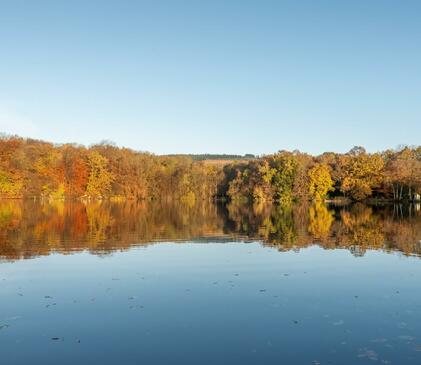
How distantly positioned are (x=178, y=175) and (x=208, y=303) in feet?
369

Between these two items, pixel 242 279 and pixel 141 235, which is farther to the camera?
pixel 141 235

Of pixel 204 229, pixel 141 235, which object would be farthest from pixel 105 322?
pixel 204 229

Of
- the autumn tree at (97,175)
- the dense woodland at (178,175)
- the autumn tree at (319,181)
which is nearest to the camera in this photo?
the dense woodland at (178,175)

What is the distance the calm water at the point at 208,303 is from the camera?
1058cm

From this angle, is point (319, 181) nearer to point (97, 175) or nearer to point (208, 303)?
point (97, 175)

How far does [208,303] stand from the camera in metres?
14.7

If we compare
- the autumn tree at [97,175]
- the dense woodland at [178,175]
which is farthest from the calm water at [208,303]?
the autumn tree at [97,175]

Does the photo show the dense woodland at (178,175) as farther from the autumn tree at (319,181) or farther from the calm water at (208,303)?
the calm water at (208,303)

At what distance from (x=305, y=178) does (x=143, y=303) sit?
4012 inches

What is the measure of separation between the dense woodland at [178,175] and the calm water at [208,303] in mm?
78600

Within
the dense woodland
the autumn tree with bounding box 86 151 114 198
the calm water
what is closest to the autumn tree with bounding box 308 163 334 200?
the dense woodland

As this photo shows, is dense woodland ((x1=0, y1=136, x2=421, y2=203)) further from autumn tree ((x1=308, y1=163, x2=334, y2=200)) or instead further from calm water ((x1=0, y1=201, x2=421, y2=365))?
calm water ((x1=0, y1=201, x2=421, y2=365))

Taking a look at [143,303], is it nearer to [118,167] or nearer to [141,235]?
[141,235]

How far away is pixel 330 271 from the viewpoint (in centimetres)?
2027
